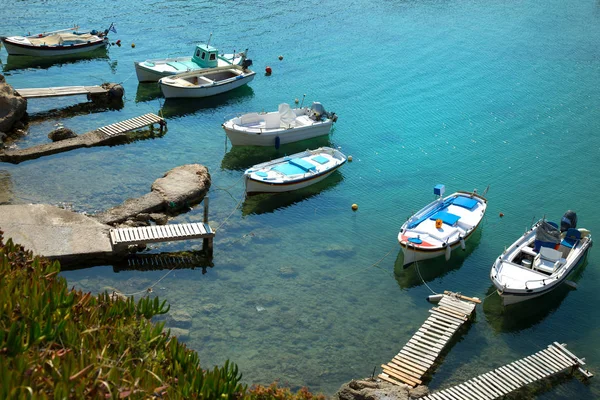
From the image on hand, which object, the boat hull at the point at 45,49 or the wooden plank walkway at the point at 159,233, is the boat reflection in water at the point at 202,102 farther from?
the wooden plank walkway at the point at 159,233

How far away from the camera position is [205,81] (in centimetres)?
4112

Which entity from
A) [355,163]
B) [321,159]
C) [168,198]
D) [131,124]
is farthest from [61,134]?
[355,163]

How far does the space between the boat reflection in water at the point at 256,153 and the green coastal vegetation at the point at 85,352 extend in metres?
18.9

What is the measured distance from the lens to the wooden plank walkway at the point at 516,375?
18688 millimetres

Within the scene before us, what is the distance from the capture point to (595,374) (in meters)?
21.0

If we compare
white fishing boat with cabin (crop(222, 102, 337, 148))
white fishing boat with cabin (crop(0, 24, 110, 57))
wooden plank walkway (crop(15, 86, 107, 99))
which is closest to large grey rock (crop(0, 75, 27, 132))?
wooden plank walkway (crop(15, 86, 107, 99))

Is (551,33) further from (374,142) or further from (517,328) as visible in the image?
(517,328)

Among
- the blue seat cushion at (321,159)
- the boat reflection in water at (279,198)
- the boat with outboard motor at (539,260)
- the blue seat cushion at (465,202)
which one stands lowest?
the boat reflection in water at (279,198)

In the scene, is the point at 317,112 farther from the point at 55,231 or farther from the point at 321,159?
the point at 55,231

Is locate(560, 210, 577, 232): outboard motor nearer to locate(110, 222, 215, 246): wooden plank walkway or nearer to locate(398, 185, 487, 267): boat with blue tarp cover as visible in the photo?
locate(398, 185, 487, 267): boat with blue tarp cover

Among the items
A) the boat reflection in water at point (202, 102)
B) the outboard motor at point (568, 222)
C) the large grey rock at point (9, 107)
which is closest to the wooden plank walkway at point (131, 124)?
the boat reflection in water at point (202, 102)

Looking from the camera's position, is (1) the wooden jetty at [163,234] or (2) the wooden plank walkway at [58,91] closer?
(1) the wooden jetty at [163,234]

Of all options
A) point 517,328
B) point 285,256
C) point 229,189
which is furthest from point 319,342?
point 229,189

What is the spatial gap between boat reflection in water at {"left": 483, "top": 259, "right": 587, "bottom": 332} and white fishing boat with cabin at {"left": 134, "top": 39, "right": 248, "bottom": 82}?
→ 25.4 meters
